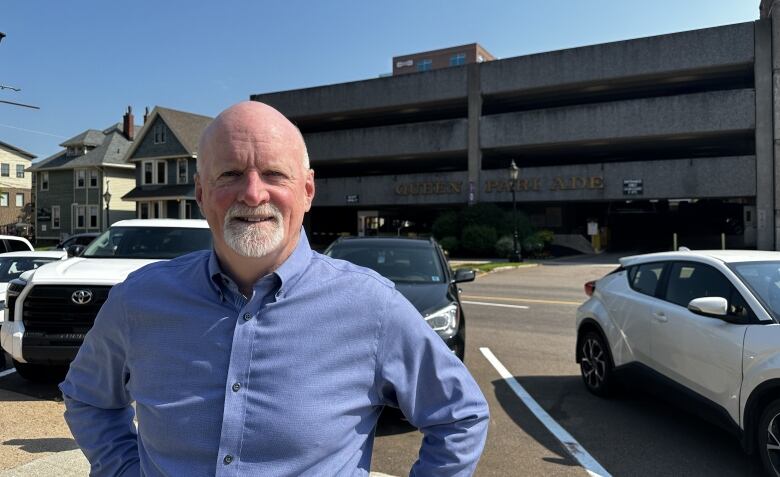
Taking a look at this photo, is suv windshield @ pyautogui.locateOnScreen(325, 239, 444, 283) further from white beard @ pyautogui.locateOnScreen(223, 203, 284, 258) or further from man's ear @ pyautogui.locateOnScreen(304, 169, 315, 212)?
white beard @ pyautogui.locateOnScreen(223, 203, 284, 258)

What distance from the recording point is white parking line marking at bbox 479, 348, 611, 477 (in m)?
4.43

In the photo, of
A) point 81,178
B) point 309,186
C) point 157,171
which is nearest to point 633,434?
point 309,186

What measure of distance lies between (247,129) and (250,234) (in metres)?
0.32

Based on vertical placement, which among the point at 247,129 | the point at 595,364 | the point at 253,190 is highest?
the point at 247,129

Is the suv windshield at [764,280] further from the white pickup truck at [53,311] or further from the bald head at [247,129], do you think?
the white pickup truck at [53,311]

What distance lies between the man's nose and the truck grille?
5016 mm

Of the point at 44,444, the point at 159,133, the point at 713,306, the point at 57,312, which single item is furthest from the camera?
the point at 159,133

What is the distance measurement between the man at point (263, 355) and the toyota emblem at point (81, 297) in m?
4.70

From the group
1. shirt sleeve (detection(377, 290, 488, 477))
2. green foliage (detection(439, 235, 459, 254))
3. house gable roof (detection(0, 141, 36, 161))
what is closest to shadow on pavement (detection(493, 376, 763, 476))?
shirt sleeve (detection(377, 290, 488, 477))

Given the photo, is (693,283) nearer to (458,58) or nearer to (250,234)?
(250,234)

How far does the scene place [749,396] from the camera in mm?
4070

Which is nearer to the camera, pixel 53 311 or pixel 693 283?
pixel 693 283

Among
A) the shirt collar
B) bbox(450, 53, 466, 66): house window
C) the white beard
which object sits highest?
bbox(450, 53, 466, 66): house window

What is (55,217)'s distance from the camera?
50.2 m
